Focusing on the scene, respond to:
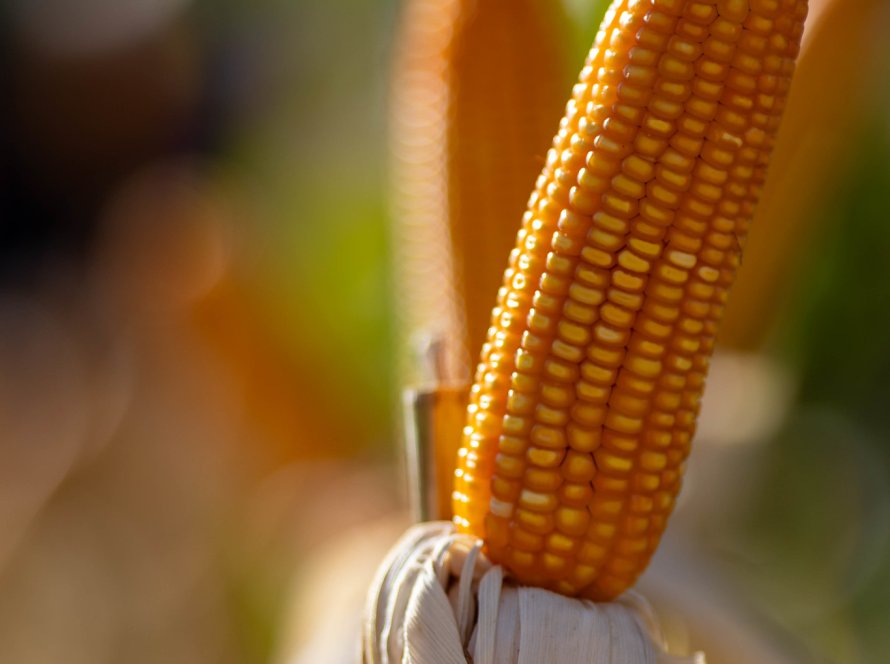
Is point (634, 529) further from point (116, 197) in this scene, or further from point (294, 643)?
point (116, 197)

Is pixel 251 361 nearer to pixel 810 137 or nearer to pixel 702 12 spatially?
pixel 810 137

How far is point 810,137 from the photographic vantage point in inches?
38.1

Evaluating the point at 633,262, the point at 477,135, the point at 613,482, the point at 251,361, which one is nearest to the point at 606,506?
the point at 613,482

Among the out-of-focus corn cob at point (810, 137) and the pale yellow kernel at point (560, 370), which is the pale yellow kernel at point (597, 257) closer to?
the pale yellow kernel at point (560, 370)

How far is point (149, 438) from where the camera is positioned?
197cm

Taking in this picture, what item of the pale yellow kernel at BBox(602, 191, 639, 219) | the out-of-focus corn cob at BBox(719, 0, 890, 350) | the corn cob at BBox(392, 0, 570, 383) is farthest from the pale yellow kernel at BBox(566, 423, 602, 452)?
the out-of-focus corn cob at BBox(719, 0, 890, 350)

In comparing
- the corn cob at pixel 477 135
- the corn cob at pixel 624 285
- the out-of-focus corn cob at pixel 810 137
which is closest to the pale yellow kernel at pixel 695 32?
the corn cob at pixel 624 285

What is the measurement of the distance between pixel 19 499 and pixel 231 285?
61cm

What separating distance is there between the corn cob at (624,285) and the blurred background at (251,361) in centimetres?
35

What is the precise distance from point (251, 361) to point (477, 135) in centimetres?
92

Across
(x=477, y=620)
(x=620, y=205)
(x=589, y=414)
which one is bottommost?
(x=477, y=620)

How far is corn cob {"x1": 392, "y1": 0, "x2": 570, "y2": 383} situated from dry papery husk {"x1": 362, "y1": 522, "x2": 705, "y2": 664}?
30 centimetres

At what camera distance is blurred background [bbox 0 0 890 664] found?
3.96 feet

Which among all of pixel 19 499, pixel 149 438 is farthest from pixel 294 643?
pixel 19 499
